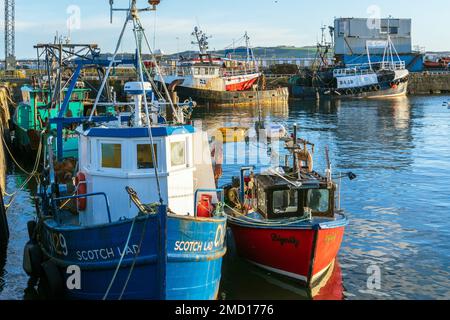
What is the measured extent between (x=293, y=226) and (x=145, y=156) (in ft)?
14.0

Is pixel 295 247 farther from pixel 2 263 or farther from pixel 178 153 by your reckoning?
pixel 2 263

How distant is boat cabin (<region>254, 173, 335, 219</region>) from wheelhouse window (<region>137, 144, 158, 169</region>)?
3628mm

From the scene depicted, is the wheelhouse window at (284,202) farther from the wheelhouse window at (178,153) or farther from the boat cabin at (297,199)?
the wheelhouse window at (178,153)

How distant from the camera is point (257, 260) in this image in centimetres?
1733

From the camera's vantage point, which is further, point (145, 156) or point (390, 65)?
point (390, 65)

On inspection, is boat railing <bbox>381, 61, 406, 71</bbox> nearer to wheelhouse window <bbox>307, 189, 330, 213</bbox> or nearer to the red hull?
wheelhouse window <bbox>307, 189, 330, 213</bbox>

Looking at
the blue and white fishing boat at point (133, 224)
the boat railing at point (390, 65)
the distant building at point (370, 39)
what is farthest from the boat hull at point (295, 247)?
the distant building at point (370, 39)

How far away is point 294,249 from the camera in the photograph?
53.5 ft

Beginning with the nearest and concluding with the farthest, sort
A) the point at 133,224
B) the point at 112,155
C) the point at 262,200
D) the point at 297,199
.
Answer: the point at 133,224 → the point at 112,155 → the point at 297,199 → the point at 262,200

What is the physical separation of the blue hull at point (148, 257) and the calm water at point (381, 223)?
8.34 feet

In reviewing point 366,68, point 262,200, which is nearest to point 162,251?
point 262,200

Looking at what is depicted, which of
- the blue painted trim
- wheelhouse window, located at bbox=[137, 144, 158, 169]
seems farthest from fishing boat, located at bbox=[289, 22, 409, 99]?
the blue painted trim

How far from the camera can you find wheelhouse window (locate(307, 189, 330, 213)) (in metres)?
17.0

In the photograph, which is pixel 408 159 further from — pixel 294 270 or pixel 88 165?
pixel 88 165
